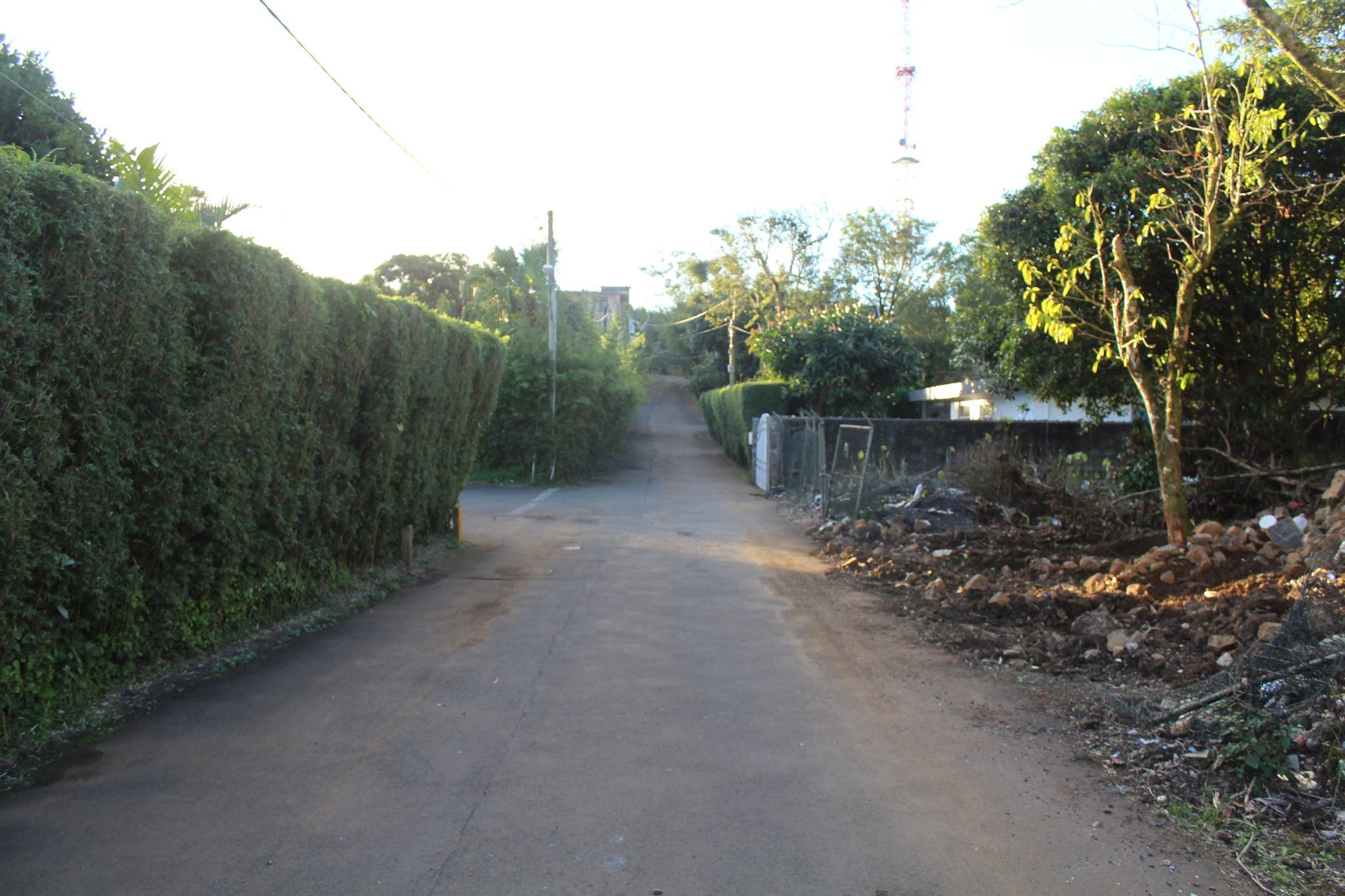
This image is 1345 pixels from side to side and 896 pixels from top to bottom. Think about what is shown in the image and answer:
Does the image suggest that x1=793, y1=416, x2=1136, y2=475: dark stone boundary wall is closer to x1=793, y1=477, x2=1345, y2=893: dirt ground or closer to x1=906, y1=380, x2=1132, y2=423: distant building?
x1=906, y1=380, x2=1132, y2=423: distant building

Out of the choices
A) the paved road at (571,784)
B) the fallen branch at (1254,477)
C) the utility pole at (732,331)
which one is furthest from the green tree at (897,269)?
the paved road at (571,784)

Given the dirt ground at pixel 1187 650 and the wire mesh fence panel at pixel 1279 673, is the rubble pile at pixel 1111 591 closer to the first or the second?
the dirt ground at pixel 1187 650

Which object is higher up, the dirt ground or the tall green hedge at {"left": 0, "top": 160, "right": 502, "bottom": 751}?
the tall green hedge at {"left": 0, "top": 160, "right": 502, "bottom": 751}

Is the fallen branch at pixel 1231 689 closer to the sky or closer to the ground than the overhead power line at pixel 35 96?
closer to the ground

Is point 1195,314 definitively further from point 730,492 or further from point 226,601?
point 730,492

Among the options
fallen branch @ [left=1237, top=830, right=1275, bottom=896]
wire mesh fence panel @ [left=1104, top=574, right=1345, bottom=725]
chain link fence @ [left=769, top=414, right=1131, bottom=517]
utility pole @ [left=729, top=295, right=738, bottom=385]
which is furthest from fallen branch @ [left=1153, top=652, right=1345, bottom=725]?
utility pole @ [left=729, top=295, right=738, bottom=385]

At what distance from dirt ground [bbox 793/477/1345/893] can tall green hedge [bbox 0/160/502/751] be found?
5.75 m

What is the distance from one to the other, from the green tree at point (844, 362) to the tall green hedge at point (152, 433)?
1882 cm

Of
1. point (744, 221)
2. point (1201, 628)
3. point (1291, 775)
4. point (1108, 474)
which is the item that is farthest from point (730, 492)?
point (744, 221)

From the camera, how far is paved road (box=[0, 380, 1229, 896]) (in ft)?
12.0

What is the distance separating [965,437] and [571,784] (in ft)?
62.0

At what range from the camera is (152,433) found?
18.5ft

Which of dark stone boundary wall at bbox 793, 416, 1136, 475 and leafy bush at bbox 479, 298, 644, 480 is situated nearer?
dark stone boundary wall at bbox 793, 416, 1136, 475

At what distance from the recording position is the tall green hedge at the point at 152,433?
182 inches
